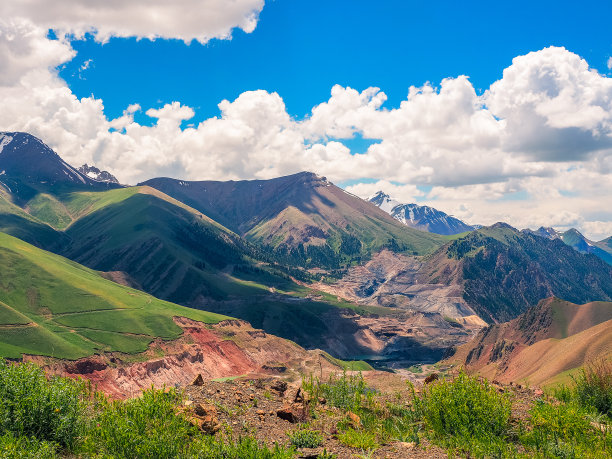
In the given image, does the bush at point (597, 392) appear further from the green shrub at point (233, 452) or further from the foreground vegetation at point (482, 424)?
the green shrub at point (233, 452)

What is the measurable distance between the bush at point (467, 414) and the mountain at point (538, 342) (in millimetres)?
83200

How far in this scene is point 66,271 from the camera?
173500 millimetres

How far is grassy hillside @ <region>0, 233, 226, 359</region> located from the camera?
112m

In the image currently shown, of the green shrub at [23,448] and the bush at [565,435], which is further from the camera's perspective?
the bush at [565,435]

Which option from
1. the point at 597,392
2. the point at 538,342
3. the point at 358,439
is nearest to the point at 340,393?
the point at 358,439

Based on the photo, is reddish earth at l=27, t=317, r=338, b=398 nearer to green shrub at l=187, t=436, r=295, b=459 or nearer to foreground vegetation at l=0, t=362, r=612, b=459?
foreground vegetation at l=0, t=362, r=612, b=459

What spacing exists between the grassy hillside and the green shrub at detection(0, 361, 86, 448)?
101m

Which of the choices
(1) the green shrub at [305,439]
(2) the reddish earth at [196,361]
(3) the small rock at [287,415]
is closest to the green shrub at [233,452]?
(1) the green shrub at [305,439]

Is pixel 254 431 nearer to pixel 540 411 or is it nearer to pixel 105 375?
pixel 540 411

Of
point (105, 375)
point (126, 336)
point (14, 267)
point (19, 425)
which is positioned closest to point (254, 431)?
point (19, 425)

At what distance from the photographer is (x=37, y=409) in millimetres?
17484

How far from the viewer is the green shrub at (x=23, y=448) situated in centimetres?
1468

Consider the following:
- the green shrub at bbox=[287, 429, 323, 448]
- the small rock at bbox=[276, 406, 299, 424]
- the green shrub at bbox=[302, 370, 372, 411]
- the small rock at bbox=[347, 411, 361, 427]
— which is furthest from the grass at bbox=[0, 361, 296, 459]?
the green shrub at bbox=[302, 370, 372, 411]

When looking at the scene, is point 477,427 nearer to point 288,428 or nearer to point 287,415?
point 288,428
